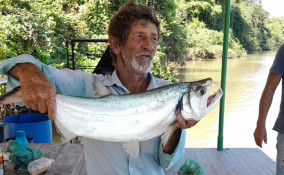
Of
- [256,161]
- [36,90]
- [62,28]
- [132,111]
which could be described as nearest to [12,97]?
[36,90]

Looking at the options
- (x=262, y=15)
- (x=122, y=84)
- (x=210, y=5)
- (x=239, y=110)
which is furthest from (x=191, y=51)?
(x=122, y=84)

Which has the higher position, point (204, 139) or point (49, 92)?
point (49, 92)

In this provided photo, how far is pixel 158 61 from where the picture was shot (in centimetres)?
1183

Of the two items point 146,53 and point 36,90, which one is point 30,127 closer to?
point 146,53

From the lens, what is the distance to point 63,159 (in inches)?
106

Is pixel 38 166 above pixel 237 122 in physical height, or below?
above

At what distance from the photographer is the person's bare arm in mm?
2957

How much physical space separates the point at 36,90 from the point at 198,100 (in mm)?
708

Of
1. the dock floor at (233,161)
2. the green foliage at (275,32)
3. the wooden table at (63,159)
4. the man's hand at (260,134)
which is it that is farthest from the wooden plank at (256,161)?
the green foliage at (275,32)

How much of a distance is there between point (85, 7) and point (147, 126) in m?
10.2

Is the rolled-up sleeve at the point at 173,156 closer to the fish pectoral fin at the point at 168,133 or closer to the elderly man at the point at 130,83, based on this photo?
the elderly man at the point at 130,83

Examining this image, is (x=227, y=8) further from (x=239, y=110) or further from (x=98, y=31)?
(x=239, y=110)

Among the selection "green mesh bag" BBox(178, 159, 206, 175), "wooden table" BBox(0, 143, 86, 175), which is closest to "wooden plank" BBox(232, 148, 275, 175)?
"green mesh bag" BBox(178, 159, 206, 175)

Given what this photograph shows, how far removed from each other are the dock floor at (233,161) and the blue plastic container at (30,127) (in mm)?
1531
